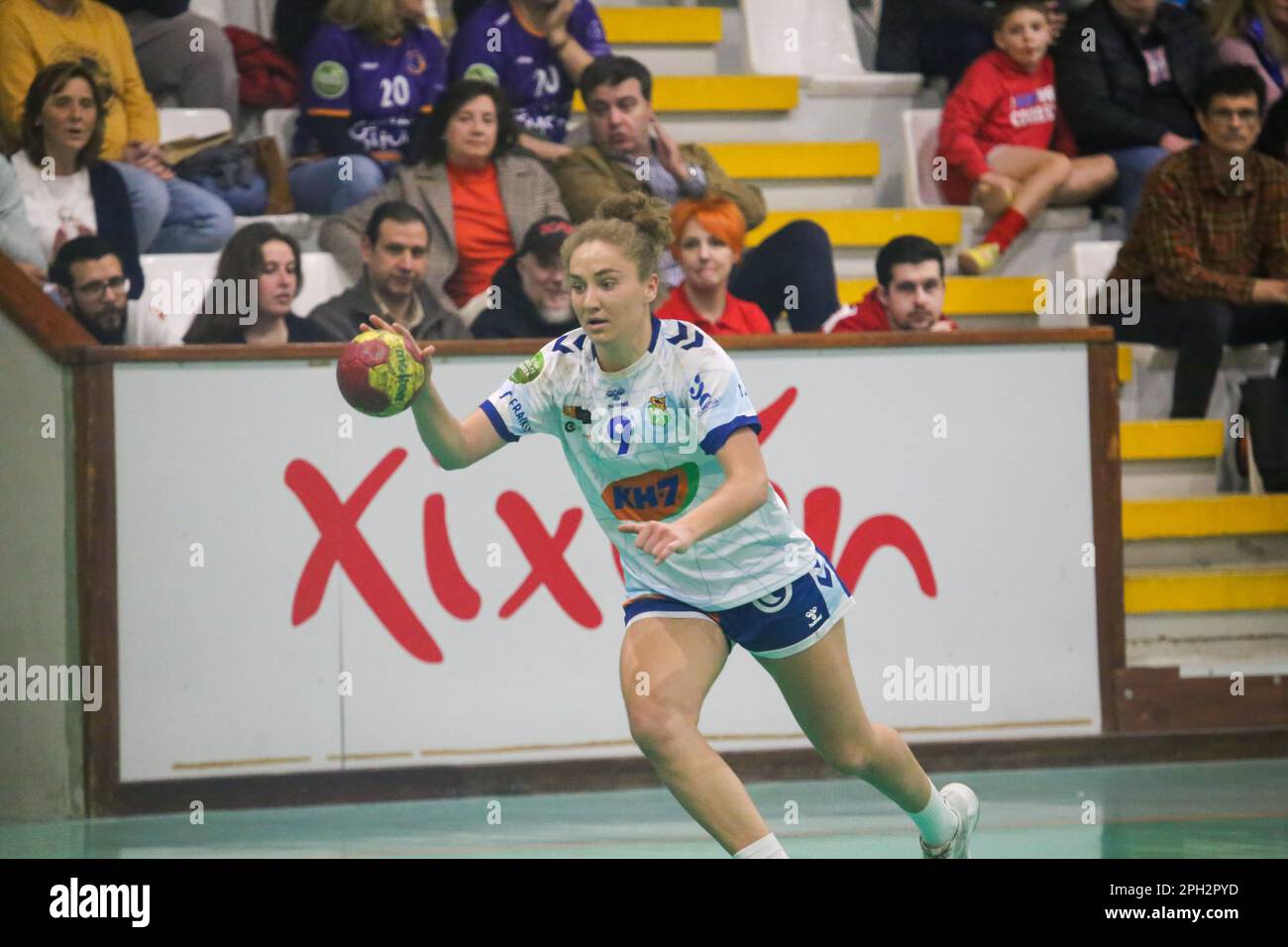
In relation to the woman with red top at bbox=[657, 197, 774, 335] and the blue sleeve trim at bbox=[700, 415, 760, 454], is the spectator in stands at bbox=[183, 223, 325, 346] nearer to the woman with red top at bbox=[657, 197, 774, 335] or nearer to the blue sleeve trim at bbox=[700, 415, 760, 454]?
the woman with red top at bbox=[657, 197, 774, 335]

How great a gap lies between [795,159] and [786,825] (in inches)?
190

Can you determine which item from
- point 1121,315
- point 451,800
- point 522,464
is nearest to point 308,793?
point 451,800

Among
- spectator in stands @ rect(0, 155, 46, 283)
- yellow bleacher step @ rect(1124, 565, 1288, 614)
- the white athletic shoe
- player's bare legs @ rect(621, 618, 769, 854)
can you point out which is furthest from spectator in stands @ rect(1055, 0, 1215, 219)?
player's bare legs @ rect(621, 618, 769, 854)

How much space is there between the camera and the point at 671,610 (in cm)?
498

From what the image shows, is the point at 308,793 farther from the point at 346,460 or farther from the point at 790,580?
the point at 790,580

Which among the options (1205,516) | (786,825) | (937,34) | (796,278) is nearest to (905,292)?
(796,278)

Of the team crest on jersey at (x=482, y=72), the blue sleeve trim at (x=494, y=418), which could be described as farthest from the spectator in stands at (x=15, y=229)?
the blue sleeve trim at (x=494, y=418)

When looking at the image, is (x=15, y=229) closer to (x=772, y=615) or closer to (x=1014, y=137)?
(x=772, y=615)

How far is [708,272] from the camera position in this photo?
797 centimetres

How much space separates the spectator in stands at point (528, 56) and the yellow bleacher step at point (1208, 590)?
141 inches

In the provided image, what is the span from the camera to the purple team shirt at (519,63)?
9.30 m

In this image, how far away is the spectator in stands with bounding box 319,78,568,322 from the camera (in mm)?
8461

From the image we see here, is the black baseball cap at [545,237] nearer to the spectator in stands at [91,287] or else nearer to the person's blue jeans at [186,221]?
the person's blue jeans at [186,221]

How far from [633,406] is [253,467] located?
112 inches
